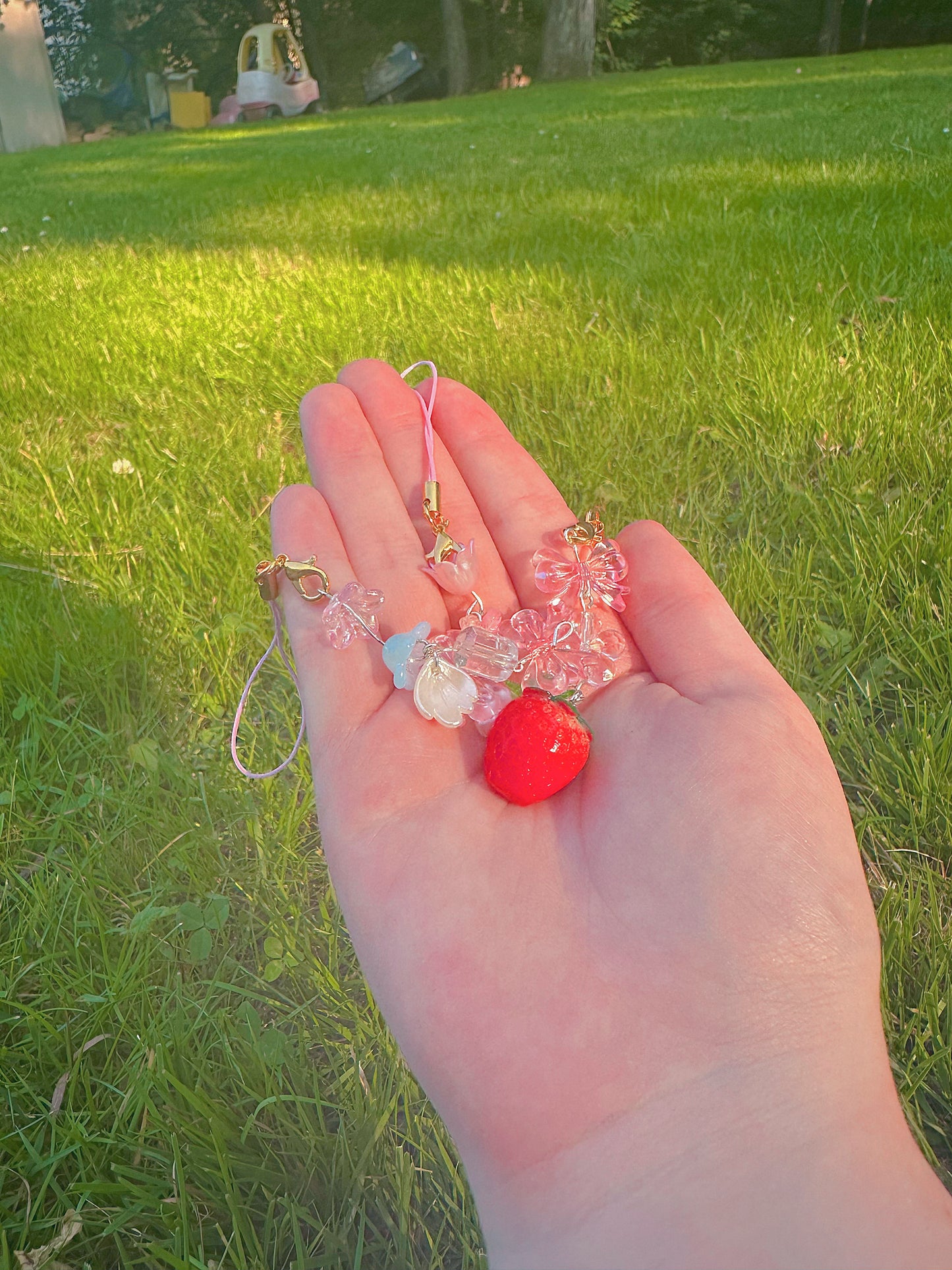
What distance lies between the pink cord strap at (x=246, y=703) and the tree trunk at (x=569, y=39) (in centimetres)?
2102

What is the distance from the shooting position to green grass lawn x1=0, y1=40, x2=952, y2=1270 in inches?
51.4

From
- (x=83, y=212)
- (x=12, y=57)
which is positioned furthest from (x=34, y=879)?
(x=12, y=57)

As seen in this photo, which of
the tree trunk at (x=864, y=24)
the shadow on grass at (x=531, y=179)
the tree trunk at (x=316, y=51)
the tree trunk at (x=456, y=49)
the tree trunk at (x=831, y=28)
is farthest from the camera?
the tree trunk at (x=316, y=51)

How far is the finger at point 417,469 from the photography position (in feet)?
6.48

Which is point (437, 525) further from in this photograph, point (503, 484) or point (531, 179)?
point (531, 179)

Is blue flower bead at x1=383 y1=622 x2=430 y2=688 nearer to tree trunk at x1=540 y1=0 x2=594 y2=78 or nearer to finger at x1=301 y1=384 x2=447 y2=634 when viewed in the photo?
finger at x1=301 y1=384 x2=447 y2=634

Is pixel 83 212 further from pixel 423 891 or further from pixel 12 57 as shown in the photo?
pixel 12 57

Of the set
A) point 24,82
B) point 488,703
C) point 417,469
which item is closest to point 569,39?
point 24,82

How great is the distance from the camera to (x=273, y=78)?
2206 centimetres

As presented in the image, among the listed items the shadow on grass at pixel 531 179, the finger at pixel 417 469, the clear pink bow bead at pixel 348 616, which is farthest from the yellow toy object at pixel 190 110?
the clear pink bow bead at pixel 348 616

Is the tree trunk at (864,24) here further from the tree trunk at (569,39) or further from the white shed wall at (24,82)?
the white shed wall at (24,82)

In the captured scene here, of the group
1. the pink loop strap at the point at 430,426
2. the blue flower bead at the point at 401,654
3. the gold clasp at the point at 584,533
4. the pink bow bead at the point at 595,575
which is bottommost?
the blue flower bead at the point at 401,654

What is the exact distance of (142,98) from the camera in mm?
25266

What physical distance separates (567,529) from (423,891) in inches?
33.0
